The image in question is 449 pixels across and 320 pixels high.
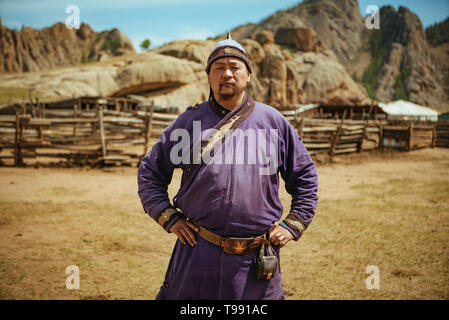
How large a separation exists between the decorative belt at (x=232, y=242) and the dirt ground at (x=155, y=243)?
6.59ft

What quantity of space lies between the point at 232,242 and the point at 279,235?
268 mm

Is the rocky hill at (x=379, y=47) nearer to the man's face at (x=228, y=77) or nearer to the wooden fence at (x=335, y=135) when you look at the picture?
the wooden fence at (x=335, y=135)

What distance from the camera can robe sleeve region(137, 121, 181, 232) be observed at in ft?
6.03

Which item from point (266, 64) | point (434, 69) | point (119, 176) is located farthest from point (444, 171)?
point (434, 69)

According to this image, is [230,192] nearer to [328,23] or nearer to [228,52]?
[228,52]

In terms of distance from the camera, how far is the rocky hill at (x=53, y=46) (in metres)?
71.0

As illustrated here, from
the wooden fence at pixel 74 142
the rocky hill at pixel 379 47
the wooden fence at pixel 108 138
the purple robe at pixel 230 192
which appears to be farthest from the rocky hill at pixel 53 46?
the purple robe at pixel 230 192

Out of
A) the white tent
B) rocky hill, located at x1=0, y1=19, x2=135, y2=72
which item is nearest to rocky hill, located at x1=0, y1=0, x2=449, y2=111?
rocky hill, located at x1=0, y1=19, x2=135, y2=72

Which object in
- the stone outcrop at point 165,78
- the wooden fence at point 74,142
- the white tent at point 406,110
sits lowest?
the wooden fence at point 74,142

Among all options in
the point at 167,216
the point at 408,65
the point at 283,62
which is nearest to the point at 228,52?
the point at 167,216

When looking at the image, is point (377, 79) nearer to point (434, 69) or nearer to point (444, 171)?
point (434, 69)

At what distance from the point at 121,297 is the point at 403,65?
103 meters

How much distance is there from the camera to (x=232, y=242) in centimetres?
172

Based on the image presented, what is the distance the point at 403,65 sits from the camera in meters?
89.4
